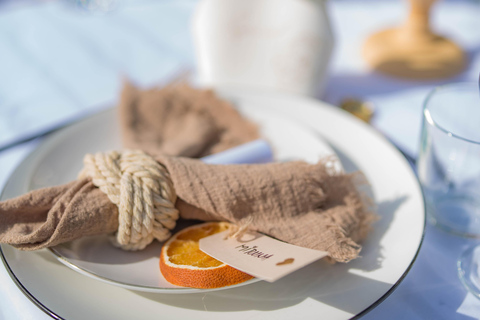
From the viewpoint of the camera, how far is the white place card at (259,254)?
31 centimetres

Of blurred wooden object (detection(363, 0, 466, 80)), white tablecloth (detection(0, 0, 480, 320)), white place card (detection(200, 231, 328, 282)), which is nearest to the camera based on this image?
white place card (detection(200, 231, 328, 282))

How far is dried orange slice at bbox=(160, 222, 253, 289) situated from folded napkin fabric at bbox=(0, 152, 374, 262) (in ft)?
0.09

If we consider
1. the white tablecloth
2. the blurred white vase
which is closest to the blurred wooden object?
the white tablecloth

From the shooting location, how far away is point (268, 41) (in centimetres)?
69

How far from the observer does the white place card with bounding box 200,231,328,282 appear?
31 centimetres

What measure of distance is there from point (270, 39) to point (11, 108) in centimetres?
46

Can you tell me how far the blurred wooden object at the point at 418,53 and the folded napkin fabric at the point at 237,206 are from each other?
1.55 feet

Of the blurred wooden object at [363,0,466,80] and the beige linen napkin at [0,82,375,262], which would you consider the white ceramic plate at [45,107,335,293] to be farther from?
the blurred wooden object at [363,0,466,80]

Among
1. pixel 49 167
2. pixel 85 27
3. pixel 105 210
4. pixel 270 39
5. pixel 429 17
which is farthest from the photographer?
pixel 85 27

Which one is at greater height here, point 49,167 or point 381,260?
point 49,167

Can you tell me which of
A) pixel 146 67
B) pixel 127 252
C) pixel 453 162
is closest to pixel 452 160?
pixel 453 162

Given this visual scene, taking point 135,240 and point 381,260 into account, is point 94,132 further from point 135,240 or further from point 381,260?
point 381,260

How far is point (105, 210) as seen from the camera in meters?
0.38

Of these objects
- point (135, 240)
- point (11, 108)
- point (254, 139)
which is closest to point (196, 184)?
point (135, 240)
